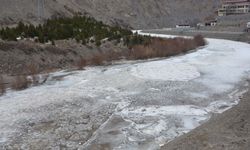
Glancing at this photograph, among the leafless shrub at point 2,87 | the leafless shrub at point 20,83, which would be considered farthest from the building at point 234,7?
the leafless shrub at point 2,87

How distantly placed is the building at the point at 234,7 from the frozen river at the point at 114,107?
101m

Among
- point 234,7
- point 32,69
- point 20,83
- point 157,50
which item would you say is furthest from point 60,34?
point 234,7

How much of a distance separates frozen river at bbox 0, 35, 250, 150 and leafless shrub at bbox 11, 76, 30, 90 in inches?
21.2

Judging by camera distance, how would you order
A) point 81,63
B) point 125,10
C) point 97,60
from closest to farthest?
point 81,63
point 97,60
point 125,10

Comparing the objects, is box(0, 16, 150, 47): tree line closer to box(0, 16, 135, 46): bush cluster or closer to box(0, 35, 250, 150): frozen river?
box(0, 16, 135, 46): bush cluster

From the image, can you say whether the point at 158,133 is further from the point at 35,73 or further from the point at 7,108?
the point at 35,73

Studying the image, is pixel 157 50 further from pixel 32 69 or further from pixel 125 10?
pixel 125 10

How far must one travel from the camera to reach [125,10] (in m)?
86.2

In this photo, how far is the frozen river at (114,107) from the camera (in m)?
10.1

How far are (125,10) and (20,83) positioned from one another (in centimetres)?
7096

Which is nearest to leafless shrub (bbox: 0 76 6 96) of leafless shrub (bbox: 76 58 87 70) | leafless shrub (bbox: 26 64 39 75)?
leafless shrub (bbox: 26 64 39 75)

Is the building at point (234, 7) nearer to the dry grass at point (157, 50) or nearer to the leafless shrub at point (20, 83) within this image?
the dry grass at point (157, 50)

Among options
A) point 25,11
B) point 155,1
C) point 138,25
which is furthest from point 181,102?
point 155,1

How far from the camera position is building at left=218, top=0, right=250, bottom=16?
116688mm
